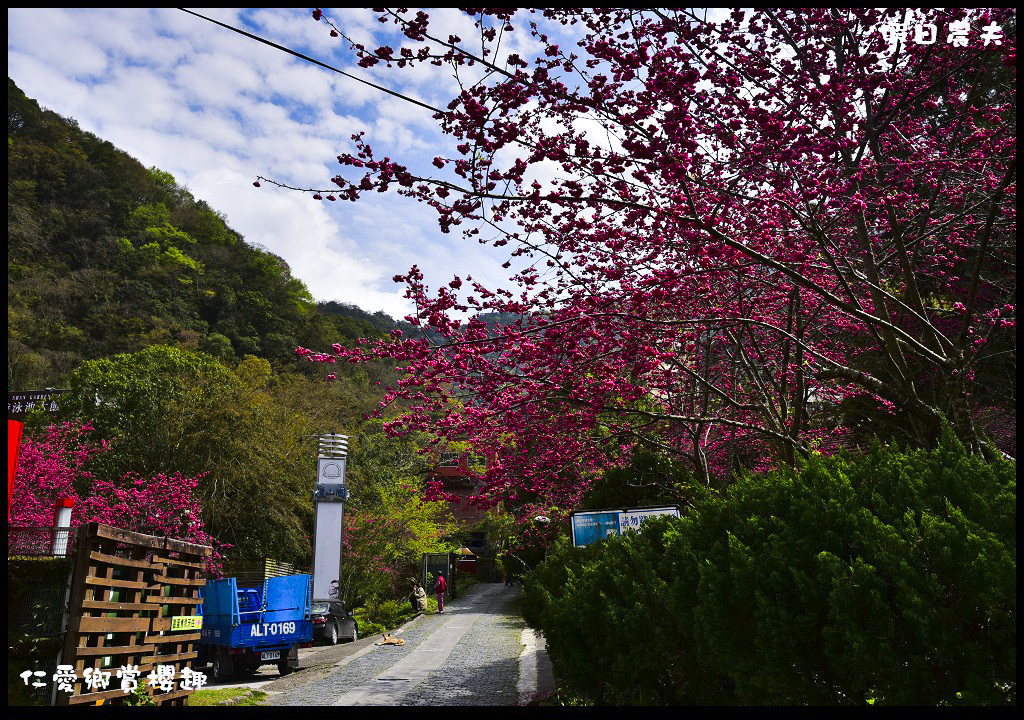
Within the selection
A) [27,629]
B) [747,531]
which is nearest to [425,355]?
[747,531]

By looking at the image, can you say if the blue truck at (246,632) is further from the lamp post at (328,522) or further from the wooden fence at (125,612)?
the lamp post at (328,522)

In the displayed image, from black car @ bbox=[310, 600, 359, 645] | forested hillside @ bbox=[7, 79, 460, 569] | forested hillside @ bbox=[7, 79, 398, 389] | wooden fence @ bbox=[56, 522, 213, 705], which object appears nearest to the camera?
wooden fence @ bbox=[56, 522, 213, 705]

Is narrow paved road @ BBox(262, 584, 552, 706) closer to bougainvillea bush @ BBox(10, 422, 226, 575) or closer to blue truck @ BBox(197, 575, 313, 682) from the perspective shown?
blue truck @ BBox(197, 575, 313, 682)

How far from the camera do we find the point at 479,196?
18.0 ft

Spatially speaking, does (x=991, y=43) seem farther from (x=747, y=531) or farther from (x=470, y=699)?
(x=470, y=699)

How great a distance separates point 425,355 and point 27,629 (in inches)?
312

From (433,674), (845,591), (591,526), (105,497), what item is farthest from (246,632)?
(105,497)

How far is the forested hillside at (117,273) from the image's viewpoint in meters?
46.8

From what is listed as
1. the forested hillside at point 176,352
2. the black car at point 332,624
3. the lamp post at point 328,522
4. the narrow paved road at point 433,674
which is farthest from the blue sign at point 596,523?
the lamp post at point 328,522

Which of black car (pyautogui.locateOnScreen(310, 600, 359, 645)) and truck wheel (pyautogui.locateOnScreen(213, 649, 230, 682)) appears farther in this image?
black car (pyautogui.locateOnScreen(310, 600, 359, 645))

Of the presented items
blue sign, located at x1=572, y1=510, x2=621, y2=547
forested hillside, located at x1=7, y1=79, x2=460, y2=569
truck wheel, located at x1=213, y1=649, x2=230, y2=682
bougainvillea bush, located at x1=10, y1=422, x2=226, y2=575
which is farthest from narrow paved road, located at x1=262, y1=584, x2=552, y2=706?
A: bougainvillea bush, located at x1=10, y1=422, x2=226, y2=575

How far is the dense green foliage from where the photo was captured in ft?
9.12

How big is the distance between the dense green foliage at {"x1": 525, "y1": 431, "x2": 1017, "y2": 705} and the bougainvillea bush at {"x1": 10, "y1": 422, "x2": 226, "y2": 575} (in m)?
21.8

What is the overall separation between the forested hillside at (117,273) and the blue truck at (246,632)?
31180 mm
